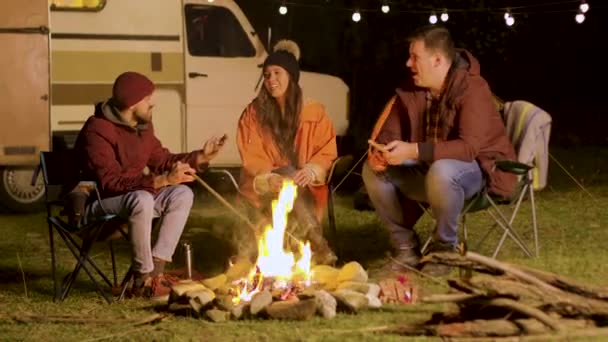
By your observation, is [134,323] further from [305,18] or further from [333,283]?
[305,18]

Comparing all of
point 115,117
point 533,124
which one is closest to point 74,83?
point 115,117

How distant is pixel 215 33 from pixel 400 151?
14.3 ft

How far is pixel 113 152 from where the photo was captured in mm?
5758

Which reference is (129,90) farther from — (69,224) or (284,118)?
(284,118)

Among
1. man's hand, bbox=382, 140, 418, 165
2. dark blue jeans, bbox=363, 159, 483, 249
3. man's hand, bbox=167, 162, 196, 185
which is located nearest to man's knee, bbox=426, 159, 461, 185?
dark blue jeans, bbox=363, 159, 483, 249

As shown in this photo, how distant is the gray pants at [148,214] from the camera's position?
219 inches

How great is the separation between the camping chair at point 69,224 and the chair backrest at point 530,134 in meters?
2.10

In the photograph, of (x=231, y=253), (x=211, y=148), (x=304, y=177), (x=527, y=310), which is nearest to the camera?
(x=527, y=310)

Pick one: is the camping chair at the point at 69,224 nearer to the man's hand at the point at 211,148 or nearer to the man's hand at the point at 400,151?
the man's hand at the point at 211,148

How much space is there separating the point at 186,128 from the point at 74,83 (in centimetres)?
94

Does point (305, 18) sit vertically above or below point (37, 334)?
above

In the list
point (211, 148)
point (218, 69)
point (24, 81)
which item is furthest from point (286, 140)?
point (218, 69)

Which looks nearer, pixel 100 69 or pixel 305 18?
pixel 100 69

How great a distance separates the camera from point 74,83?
927 cm
